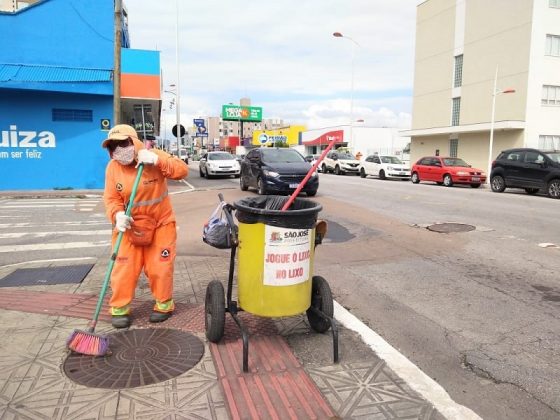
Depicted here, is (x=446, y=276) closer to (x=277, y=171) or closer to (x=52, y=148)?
(x=277, y=171)

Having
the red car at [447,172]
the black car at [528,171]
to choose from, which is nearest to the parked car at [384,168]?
the red car at [447,172]

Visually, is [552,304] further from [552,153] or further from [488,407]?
[552,153]

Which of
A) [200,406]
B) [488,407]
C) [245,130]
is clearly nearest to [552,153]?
[488,407]

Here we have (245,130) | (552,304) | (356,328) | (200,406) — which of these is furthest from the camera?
(245,130)

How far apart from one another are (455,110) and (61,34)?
1179 inches

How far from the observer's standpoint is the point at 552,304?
193 inches

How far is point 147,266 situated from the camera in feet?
14.2

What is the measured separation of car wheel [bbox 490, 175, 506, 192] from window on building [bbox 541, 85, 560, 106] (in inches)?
594

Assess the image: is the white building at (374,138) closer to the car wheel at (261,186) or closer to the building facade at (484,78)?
the building facade at (484,78)

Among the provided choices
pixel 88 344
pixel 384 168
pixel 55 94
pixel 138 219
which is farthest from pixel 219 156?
pixel 88 344

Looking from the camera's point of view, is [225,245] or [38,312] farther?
[38,312]

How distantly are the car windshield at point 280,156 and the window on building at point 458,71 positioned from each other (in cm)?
2601

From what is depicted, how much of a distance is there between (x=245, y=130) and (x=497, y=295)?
14759 centimetres

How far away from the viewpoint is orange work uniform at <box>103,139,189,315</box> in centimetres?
416
